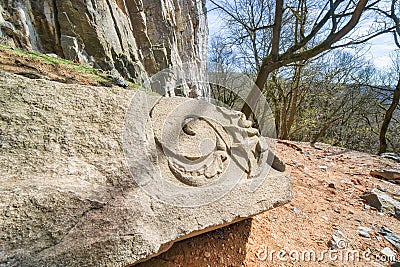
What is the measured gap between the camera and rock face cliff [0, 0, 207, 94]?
13.1 ft

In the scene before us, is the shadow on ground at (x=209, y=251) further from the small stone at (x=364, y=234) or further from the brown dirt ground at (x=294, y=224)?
the small stone at (x=364, y=234)

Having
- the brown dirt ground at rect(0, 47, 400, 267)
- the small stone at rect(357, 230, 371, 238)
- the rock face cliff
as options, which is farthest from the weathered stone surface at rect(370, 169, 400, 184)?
the rock face cliff

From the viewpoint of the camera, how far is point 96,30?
5805 mm

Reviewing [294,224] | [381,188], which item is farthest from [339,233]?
[381,188]

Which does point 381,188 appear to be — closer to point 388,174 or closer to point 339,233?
point 388,174

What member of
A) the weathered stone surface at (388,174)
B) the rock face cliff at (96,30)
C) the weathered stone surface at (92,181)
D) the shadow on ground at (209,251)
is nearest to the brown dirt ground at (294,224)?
the shadow on ground at (209,251)

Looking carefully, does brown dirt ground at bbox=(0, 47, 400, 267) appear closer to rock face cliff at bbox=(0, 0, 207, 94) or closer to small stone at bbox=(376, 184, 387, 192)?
small stone at bbox=(376, 184, 387, 192)

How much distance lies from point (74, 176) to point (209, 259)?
97cm

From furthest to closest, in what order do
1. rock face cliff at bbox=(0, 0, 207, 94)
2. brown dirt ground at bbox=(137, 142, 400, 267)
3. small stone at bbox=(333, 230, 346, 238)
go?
rock face cliff at bbox=(0, 0, 207, 94) < small stone at bbox=(333, 230, 346, 238) < brown dirt ground at bbox=(137, 142, 400, 267)

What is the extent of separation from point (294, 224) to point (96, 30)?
684 cm

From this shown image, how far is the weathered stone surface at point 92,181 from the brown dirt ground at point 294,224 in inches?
11.7

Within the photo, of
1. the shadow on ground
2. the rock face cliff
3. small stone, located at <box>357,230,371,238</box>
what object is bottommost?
small stone, located at <box>357,230,371,238</box>

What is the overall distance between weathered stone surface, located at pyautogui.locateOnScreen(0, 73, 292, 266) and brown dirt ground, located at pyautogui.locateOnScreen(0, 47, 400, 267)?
0.30 meters

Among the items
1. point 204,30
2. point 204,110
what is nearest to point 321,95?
point 204,110
